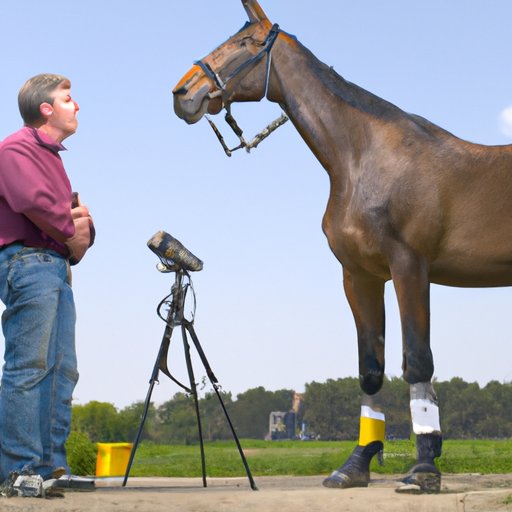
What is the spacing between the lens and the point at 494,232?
18.3ft

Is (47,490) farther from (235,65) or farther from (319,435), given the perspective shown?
(319,435)

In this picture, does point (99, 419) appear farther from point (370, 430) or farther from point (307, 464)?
point (370, 430)

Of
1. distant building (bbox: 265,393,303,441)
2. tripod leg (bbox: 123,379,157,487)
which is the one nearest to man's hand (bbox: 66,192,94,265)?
tripod leg (bbox: 123,379,157,487)

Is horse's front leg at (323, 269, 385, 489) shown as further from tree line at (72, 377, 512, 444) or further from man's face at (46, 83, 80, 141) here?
tree line at (72, 377, 512, 444)

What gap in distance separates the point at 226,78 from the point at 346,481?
111 inches

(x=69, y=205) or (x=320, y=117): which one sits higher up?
(x=320, y=117)

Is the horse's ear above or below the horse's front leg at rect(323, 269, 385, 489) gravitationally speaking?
above

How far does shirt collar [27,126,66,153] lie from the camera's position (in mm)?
4930

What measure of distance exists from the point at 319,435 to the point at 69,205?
77.5 ft

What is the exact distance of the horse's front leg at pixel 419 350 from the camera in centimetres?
524

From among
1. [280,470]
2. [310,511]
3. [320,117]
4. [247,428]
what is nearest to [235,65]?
[320,117]

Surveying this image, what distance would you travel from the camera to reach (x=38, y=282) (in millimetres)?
4754

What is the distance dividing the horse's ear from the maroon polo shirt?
6.09 ft

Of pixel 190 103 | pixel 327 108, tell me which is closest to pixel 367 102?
pixel 327 108
